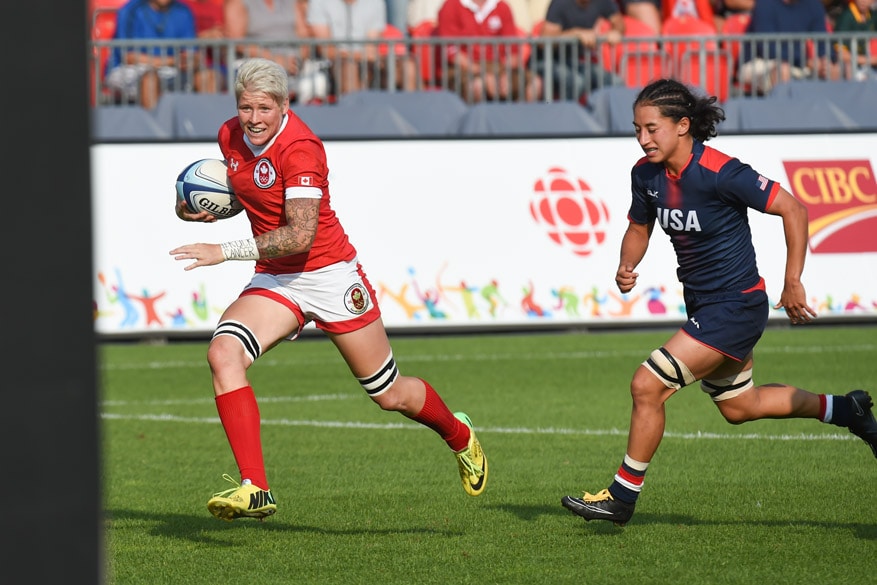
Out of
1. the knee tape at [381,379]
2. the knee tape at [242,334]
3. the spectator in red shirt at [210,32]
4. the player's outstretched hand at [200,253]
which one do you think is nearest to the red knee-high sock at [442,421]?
the knee tape at [381,379]

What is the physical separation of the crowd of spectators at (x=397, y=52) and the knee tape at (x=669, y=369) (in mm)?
10886

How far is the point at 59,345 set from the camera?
174 cm

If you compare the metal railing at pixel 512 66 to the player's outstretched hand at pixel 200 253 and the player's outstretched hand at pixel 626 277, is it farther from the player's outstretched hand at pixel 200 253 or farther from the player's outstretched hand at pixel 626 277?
the player's outstretched hand at pixel 200 253

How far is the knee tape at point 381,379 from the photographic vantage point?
6398 mm

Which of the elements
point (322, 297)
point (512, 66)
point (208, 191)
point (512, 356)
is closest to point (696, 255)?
point (322, 297)

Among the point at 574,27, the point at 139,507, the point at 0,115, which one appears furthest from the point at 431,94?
the point at 0,115

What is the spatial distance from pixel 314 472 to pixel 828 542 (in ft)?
10.9

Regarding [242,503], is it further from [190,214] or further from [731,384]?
[731,384]

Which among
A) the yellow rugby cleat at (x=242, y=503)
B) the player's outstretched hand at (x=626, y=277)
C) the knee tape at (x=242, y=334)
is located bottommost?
the yellow rugby cleat at (x=242, y=503)

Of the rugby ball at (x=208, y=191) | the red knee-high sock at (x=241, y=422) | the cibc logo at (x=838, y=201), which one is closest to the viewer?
the red knee-high sock at (x=241, y=422)

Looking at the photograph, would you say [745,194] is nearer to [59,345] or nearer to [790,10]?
[59,345]

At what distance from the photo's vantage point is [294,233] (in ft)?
19.8

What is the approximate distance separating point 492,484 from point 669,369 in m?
1.85

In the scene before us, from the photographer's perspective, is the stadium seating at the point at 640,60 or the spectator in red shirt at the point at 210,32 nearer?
the spectator in red shirt at the point at 210,32
